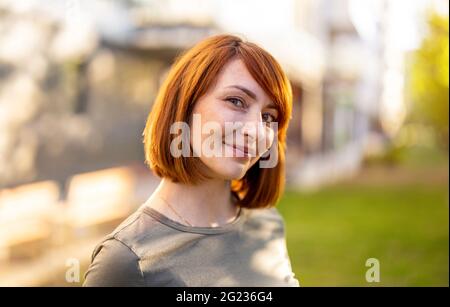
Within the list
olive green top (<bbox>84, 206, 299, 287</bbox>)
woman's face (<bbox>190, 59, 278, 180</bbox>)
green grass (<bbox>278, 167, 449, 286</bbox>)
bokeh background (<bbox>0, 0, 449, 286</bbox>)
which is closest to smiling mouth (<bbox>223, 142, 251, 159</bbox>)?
woman's face (<bbox>190, 59, 278, 180</bbox>)

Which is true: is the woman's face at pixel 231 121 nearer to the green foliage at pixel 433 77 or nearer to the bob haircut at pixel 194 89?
the bob haircut at pixel 194 89

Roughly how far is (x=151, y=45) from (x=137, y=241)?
5193mm

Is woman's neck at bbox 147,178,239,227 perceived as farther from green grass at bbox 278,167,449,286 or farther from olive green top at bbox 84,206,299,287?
green grass at bbox 278,167,449,286

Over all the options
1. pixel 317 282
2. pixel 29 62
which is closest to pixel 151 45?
pixel 29 62

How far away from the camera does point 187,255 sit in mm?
878

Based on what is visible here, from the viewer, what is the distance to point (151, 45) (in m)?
5.80

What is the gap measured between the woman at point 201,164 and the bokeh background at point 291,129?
3.24 ft

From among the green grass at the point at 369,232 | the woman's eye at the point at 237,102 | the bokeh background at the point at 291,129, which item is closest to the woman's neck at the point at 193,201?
the woman's eye at the point at 237,102

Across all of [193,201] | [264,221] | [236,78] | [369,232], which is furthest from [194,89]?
[369,232]

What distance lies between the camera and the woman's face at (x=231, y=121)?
2.83 ft

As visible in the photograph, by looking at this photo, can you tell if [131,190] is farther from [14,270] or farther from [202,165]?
[202,165]

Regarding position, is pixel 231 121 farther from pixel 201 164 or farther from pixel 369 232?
pixel 369 232

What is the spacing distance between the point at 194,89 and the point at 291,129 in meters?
6.66
